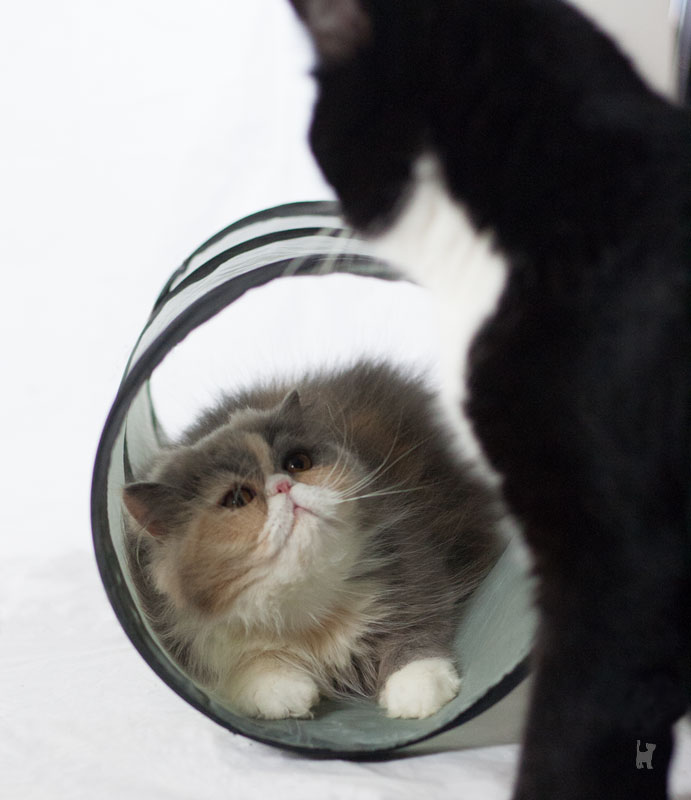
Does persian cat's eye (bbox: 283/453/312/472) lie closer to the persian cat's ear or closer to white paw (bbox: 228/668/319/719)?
the persian cat's ear

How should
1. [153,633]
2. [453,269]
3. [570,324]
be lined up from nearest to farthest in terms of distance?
1. [570,324]
2. [453,269]
3. [153,633]

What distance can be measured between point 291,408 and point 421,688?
53 cm

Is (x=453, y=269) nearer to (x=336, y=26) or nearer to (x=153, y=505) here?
(x=336, y=26)

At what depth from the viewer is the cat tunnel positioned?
130 centimetres

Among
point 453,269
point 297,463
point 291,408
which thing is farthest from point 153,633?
point 453,269

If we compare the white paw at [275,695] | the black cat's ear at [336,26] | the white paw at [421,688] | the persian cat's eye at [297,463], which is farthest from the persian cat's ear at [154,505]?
the black cat's ear at [336,26]

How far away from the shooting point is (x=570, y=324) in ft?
3.02

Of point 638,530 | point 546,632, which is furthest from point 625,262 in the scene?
point 546,632

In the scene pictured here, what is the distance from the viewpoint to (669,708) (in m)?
0.91

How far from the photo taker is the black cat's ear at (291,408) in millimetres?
1638

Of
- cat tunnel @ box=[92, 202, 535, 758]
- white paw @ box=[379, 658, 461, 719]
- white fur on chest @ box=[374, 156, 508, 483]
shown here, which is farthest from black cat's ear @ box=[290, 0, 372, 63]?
white paw @ box=[379, 658, 461, 719]

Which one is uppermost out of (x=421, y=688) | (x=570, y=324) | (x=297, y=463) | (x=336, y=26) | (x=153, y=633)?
(x=336, y=26)

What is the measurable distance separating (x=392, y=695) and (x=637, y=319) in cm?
82

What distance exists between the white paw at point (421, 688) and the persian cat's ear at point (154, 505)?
1.44 feet
